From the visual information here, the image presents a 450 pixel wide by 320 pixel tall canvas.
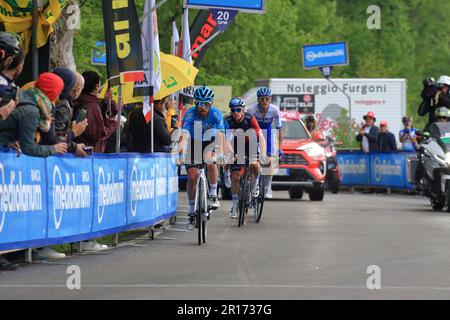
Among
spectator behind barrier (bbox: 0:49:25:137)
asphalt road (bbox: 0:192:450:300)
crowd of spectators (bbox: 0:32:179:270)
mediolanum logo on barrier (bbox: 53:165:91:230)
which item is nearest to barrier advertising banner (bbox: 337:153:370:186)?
asphalt road (bbox: 0:192:450:300)

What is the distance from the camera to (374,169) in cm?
3944

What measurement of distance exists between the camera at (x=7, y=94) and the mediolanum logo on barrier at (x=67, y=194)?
1.09m

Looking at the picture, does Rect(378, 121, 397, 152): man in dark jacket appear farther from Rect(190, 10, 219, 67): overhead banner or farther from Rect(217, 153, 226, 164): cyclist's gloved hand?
Rect(217, 153, 226, 164): cyclist's gloved hand

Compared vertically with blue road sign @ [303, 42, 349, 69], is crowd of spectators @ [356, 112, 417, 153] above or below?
below

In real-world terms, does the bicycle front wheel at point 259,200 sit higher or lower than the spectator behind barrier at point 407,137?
lower

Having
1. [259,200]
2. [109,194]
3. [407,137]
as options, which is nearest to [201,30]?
[407,137]

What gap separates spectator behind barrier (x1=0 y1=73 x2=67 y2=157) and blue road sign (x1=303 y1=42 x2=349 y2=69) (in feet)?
119

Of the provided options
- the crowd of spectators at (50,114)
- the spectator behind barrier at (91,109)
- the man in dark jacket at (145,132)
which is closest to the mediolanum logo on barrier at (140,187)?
the crowd of spectators at (50,114)

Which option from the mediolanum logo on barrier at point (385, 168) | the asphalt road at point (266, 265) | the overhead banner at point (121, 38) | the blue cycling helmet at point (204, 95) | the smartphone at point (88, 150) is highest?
the overhead banner at point (121, 38)

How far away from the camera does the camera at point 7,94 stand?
14.0m

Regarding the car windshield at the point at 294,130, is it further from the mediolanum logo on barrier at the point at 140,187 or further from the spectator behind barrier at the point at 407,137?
the mediolanum logo on barrier at the point at 140,187

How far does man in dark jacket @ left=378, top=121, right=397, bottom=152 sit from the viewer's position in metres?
39.1

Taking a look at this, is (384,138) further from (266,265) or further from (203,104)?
(266,265)

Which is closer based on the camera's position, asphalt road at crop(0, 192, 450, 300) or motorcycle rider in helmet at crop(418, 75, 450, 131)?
asphalt road at crop(0, 192, 450, 300)
